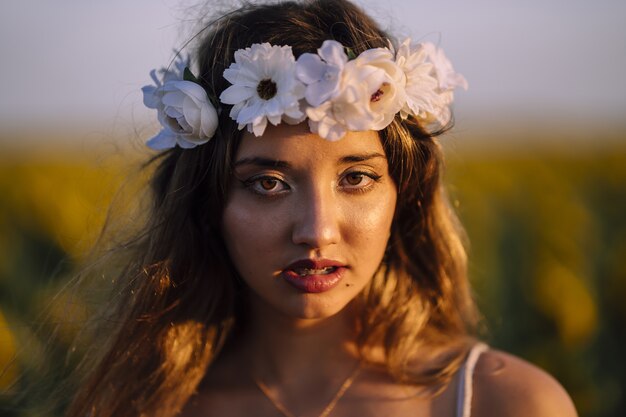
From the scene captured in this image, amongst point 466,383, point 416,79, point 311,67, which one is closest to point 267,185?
point 311,67

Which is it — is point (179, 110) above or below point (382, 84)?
below

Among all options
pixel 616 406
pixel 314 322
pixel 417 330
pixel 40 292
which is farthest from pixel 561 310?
pixel 40 292

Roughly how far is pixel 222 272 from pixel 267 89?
823 millimetres

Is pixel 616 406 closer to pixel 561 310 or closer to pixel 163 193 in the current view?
pixel 561 310

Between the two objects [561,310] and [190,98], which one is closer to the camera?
[190,98]

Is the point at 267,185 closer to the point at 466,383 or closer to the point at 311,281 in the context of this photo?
the point at 311,281

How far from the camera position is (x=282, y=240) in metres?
2.40

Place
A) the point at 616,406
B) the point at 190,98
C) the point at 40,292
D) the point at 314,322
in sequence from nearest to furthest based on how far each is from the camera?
the point at 190,98
the point at 314,322
the point at 616,406
the point at 40,292

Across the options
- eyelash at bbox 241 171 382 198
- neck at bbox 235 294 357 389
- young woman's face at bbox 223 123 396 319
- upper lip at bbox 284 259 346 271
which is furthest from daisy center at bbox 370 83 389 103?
neck at bbox 235 294 357 389

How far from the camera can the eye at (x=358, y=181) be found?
7.98 feet

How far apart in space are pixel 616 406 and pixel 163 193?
3304 mm

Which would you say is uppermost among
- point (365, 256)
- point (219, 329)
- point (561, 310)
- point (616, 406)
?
point (365, 256)

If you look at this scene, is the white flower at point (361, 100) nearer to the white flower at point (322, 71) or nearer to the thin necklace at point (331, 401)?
the white flower at point (322, 71)

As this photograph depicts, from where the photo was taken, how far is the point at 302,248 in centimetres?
238
